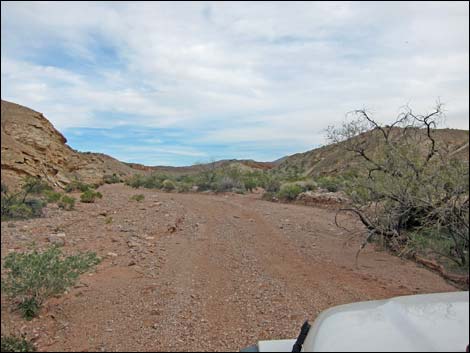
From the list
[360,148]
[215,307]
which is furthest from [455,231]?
[360,148]

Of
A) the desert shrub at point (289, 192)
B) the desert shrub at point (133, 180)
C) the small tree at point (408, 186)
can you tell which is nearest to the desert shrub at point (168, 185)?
the desert shrub at point (289, 192)

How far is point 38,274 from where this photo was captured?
9.93 ft

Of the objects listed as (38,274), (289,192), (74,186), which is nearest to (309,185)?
(289,192)

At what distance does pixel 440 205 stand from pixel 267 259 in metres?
2.47

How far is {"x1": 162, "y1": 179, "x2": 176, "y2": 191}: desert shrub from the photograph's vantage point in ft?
64.8

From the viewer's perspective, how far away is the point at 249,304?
363 cm

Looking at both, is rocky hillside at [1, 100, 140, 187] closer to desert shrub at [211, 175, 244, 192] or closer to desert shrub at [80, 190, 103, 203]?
desert shrub at [80, 190, 103, 203]

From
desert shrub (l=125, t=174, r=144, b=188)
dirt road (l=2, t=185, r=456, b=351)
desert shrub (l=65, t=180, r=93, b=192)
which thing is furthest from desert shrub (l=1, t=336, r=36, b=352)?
desert shrub (l=125, t=174, r=144, b=188)

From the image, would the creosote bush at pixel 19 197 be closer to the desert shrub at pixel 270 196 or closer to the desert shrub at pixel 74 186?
the desert shrub at pixel 74 186

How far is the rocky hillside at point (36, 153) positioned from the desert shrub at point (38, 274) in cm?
45

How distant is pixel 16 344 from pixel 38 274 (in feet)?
3.90

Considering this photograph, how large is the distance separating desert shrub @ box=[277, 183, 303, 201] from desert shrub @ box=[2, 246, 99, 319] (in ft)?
41.2

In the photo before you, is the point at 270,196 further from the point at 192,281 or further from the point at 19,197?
the point at 19,197

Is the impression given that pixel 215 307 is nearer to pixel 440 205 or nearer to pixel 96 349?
pixel 96 349
